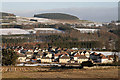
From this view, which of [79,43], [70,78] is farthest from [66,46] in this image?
[70,78]

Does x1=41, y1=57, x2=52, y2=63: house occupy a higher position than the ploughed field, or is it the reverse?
the ploughed field

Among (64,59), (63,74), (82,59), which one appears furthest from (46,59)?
(63,74)

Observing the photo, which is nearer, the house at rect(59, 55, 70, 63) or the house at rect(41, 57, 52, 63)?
the house at rect(59, 55, 70, 63)

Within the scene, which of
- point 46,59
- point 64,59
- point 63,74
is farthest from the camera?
point 46,59

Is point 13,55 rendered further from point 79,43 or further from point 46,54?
point 79,43

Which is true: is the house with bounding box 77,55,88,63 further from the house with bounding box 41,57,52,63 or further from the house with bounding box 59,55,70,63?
the house with bounding box 41,57,52,63

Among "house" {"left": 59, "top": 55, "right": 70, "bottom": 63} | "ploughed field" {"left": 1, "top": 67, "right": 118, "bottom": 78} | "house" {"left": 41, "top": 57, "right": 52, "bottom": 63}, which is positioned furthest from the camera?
"house" {"left": 41, "top": 57, "right": 52, "bottom": 63}

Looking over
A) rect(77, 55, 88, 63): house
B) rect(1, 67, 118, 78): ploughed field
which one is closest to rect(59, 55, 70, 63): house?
rect(77, 55, 88, 63): house

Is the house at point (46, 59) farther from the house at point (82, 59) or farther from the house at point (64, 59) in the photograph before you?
the house at point (82, 59)

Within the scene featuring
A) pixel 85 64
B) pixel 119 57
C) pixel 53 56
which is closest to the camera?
pixel 85 64

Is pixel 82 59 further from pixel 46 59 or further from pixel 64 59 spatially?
pixel 46 59

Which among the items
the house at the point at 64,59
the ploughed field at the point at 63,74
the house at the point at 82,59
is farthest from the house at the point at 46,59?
the ploughed field at the point at 63,74
